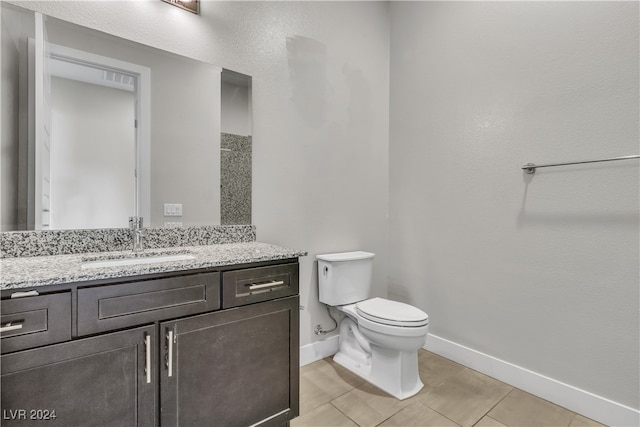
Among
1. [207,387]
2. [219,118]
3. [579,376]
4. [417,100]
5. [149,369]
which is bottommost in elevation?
[579,376]

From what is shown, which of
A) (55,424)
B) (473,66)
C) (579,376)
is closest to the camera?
(55,424)

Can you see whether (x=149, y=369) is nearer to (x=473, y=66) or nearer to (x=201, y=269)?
(x=201, y=269)

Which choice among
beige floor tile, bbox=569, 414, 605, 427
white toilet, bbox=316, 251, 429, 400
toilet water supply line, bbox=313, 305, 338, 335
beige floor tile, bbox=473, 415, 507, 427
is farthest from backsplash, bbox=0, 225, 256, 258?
beige floor tile, bbox=569, 414, 605, 427

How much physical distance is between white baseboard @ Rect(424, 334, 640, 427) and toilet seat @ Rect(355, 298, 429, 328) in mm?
610

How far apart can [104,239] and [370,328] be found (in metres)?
1.45

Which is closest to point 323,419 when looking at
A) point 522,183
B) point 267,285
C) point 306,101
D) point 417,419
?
point 417,419

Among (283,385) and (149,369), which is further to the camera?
(283,385)

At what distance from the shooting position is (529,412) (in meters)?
1.60

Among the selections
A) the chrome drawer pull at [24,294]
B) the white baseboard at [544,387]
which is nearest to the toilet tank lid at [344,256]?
the white baseboard at [544,387]

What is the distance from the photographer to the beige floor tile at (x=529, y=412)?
1.52 meters

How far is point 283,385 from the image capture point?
4.61 feet

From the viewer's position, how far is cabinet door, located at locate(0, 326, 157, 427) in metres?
0.87

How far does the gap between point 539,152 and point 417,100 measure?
96 cm

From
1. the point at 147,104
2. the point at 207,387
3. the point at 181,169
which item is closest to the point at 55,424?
the point at 207,387
